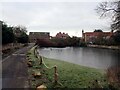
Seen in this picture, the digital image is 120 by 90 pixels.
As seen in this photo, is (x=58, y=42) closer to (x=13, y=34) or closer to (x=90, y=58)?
(x=13, y=34)

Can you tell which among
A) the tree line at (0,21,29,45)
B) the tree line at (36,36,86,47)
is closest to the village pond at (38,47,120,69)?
the tree line at (0,21,29,45)

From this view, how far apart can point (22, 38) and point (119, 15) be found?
90.0 metres

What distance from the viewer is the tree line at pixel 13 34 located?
56375 millimetres

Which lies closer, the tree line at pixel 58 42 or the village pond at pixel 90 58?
the village pond at pixel 90 58

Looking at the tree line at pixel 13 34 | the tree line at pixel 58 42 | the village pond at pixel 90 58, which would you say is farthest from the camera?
the tree line at pixel 58 42

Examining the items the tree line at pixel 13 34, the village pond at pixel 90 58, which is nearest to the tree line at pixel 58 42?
the tree line at pixel 13 34

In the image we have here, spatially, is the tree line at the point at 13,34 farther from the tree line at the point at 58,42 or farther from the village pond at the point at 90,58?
the tree line at the point at 58,42

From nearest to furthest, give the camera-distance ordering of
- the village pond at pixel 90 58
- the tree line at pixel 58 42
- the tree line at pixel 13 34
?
the village pond at pixel 90 58
the tree line at pixel 13 34
the tree line at pixel 58 42

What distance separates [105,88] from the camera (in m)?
12.8

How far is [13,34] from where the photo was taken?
68750 mm

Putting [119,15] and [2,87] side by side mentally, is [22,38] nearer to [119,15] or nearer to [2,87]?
[119,15]

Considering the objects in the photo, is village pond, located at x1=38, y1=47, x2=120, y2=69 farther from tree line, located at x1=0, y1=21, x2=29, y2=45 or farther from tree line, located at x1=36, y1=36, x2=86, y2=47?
tree line, located at x1=36, y1=36, x2=86, y2=47

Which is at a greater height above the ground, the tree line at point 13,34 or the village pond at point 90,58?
the tree line at point 13,34

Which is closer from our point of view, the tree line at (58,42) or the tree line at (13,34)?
the tree line at (13,34)
